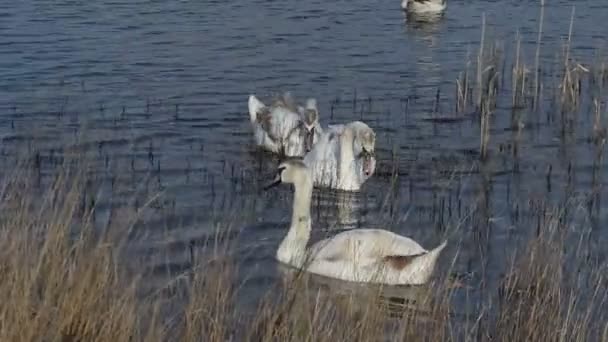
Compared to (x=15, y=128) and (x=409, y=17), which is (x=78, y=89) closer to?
(x=15, y=128)

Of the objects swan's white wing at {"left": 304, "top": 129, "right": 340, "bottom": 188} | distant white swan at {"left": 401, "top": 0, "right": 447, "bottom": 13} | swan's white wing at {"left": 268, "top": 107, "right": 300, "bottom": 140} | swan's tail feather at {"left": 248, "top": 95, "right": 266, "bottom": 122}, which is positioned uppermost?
distant white swan at {"left": 401, "top": 0, "right": 447, "bottom": 13}

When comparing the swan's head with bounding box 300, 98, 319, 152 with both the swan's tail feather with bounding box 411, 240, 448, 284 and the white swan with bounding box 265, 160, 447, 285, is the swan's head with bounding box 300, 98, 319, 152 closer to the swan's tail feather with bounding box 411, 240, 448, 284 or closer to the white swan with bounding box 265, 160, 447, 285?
the white swan with bounding box 265, 160, 447, 285

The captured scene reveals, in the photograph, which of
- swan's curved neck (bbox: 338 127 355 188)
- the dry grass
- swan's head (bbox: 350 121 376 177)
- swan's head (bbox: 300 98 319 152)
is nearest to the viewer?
the dry grass

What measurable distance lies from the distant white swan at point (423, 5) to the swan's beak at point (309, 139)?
6.90 m

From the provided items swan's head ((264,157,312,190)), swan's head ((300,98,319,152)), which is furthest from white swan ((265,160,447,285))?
swan's head ((300,98,319,152))

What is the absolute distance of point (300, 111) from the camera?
13.5m

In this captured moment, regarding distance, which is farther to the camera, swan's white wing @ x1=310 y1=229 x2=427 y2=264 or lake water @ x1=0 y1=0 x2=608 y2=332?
lake water @ x1=0 y1=0 x2=608 y2=332

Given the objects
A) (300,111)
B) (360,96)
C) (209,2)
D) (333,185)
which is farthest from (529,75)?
(209,2)

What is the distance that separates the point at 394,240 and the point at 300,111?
461 centimetres

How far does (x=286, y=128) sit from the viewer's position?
1352cm

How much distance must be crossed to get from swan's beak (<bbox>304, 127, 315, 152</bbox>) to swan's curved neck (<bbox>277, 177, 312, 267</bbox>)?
9.95 ft

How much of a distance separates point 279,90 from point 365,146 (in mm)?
3817

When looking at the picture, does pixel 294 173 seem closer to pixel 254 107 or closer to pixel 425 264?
pixel 425 264

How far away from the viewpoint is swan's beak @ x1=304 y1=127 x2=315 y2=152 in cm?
1332
